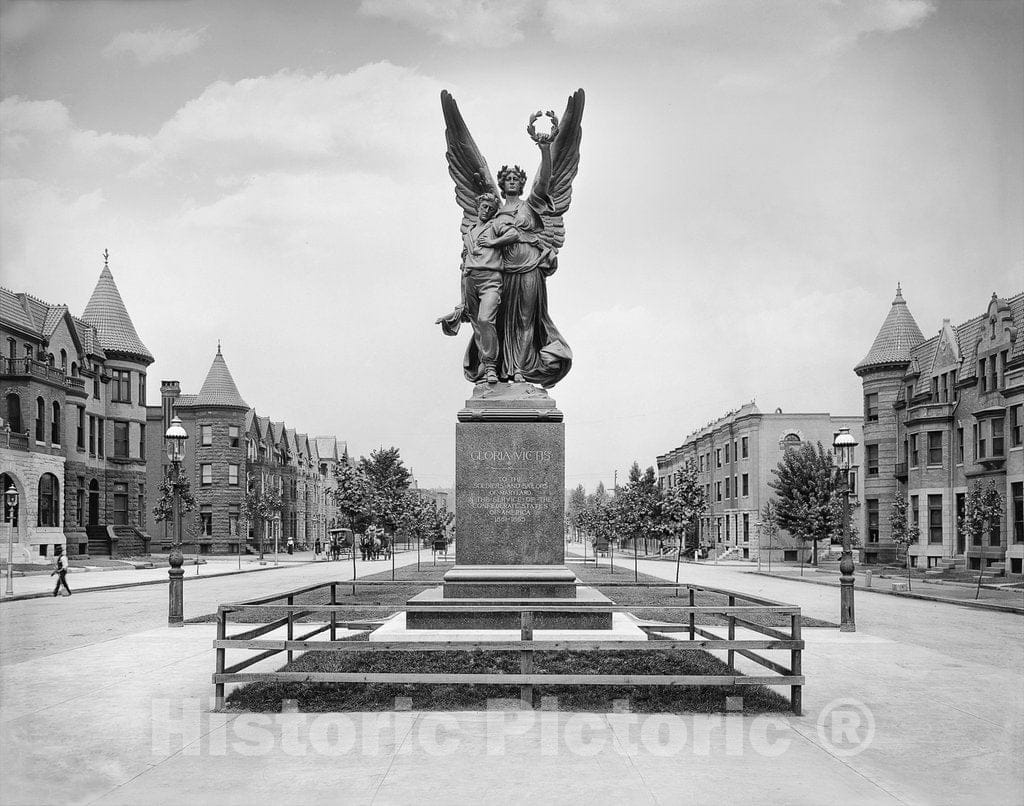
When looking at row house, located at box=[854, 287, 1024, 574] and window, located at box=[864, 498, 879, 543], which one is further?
window, located at box=[864, 498, 879, 543]

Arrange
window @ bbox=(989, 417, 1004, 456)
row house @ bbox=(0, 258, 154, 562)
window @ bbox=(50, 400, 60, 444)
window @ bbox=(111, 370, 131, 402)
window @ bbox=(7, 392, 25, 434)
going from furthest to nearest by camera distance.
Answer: window @ bbox=(111, 370, 131, 402) < window @ bbox=(50, 400, 60, 444) < window @ bbox=(7, 392, 25, 434) < row house @ bbox=(0, 258, 154, 562) < window @ bbox=(989, 417, 1004, 456)

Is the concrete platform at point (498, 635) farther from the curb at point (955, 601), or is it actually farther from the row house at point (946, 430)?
the row house at point (946, 430)

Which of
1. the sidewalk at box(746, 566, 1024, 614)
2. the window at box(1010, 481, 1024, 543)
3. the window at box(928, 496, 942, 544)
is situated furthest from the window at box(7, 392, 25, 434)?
the window at box(1010, 481, 1024, 543)

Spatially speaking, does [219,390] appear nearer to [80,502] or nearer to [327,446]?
[80,502]

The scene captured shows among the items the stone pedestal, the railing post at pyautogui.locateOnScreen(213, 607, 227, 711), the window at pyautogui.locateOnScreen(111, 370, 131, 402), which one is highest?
the window at pyautogui.locateOnScreen(111, 370, 131, 402)

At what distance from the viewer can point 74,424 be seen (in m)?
58.0

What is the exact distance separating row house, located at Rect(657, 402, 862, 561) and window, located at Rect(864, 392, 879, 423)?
11.1 m

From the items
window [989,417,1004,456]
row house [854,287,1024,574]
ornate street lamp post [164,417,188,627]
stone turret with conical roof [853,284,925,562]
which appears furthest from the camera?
stone turret with conical roof [853,284,925,562]

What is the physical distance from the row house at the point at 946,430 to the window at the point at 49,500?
43.7 metres

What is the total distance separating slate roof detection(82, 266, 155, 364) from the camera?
217 feet

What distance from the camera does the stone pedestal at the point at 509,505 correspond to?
12.0 metres

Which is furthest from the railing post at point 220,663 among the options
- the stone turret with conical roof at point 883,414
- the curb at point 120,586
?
the stone turret with conical roof at point 883,414

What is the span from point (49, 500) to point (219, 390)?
28.0 metres

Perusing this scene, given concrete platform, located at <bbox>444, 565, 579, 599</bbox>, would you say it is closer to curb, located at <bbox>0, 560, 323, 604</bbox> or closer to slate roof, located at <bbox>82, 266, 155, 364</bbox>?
curb, located at <bbox>0, 560, 323, 604</bbox>
